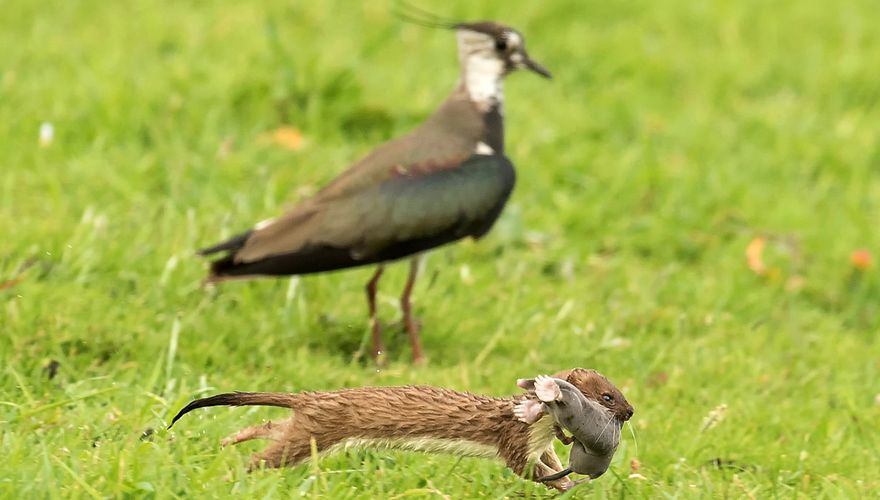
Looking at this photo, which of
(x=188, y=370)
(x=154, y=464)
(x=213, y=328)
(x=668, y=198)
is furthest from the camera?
(x=668, y=198)

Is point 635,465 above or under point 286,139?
under

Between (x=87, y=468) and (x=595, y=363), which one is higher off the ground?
(x=87, y=468)

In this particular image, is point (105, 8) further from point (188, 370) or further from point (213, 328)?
point (188, 370)

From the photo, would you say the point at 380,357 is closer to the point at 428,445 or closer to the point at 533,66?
the point at 428,445

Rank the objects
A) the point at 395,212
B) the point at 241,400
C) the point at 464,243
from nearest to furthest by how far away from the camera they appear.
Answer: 1. the point at 241,400
2. the point at 395,212
3. the point at 464,243

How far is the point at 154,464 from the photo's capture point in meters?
3.70

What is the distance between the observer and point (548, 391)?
143 inches

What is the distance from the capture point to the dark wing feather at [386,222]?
5.79 metres

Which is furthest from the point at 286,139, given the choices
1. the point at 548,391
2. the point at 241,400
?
the point at 548,391

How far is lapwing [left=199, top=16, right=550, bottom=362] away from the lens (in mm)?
5809

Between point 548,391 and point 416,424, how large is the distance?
478 millimetres

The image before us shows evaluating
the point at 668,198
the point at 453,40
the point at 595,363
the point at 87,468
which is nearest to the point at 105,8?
the point at 453,40

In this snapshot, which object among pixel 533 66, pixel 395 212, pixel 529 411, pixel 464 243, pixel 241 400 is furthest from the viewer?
pixel 464 243

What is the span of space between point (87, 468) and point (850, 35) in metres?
7.55
